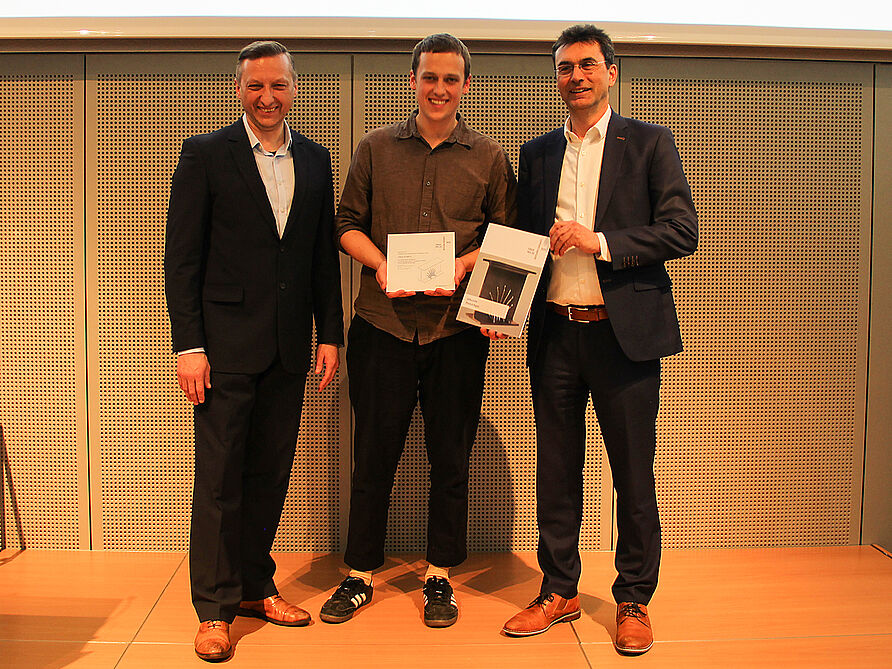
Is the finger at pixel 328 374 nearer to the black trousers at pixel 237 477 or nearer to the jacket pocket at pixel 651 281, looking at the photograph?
the black trousers at pixel 237 477

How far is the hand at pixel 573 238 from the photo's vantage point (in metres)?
2.59

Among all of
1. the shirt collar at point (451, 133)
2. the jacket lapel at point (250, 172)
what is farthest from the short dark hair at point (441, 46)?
the jacket lapel at point (250, 172)

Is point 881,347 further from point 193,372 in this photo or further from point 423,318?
point 193,372

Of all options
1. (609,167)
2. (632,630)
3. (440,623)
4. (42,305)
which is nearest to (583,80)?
(609,167)

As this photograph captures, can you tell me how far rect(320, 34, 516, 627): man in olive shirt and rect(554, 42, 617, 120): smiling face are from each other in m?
0.35

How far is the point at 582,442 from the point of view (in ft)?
9.53

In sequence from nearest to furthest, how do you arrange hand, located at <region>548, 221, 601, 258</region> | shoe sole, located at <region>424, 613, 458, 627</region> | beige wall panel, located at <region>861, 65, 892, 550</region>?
hand, located at <region>548, 221, 601, 258</region> < shoe sole, located at <region>424, 613, 458, 627</region> < beige wall panel, located at <region>861, 65, 892, 550</region>

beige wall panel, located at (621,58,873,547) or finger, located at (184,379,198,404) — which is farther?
beige wall panel, located at (621,58,873,547)

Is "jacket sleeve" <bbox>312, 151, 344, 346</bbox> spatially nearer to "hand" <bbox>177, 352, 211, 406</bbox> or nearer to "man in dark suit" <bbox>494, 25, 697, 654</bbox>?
"hand" <bbox>177, 352, 211, 406</bbox>

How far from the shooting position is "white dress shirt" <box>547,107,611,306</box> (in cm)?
272

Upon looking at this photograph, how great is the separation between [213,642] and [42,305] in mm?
1865

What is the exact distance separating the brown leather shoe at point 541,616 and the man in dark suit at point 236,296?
3.29 feet

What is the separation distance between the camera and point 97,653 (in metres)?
2.74

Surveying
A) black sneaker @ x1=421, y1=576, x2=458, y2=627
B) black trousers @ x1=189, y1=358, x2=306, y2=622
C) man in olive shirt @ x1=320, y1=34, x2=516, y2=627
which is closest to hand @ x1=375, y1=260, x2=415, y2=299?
man in olive shirt @ x1=320, y1=34, x2=516, y2=627
